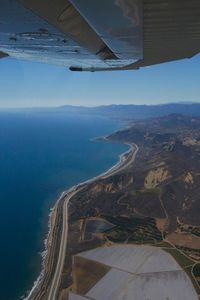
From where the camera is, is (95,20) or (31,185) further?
(31,185)

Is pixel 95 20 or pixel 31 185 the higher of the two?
pixel 95 20

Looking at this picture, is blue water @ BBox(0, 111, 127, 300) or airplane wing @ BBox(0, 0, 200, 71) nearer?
airplane wing @ BBox(0, 0, 200, 71)

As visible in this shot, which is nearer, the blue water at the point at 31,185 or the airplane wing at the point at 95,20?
the airplane wing at the point at 95,20

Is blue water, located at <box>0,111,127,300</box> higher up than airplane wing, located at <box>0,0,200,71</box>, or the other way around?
airplane wing, located at <box>0,0,200,71</box>

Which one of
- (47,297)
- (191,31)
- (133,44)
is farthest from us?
(47,297)

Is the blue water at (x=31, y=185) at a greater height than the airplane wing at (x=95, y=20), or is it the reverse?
the airplane wing at (x=95, y=20)

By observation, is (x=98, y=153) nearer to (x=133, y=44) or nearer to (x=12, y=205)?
(x=12, y=205)

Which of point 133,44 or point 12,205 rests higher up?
point 133,44

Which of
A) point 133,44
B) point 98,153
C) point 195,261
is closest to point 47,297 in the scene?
point 195,261
